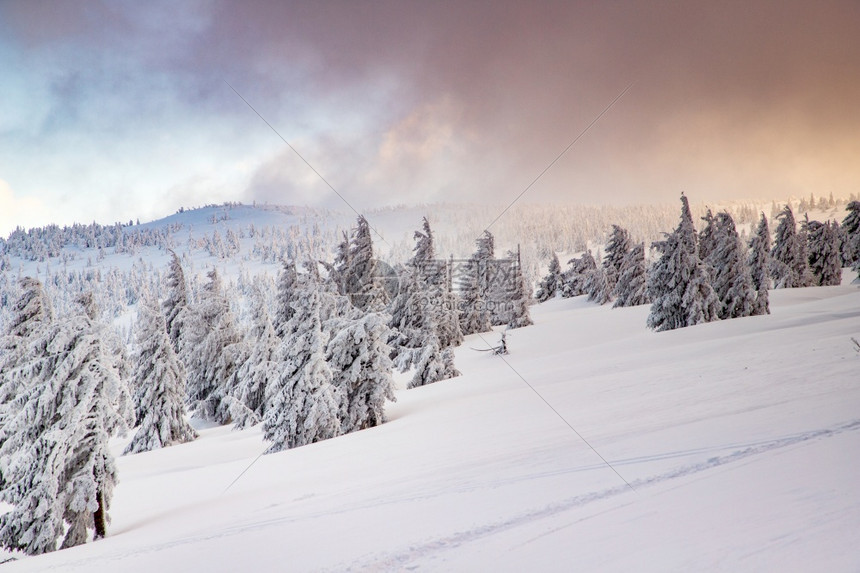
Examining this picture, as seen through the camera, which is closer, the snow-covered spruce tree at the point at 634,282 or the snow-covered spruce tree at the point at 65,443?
the snow-covered spruce tree at the point at 65,443

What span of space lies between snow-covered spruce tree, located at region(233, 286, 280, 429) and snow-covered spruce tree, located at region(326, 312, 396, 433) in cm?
1100

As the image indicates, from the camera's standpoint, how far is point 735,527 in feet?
14.8

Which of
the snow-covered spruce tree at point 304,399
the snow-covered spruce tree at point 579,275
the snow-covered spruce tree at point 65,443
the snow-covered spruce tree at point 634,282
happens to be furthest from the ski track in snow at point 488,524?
the snow-covered spruce tree at point 579,275

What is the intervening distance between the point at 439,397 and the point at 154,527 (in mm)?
12259

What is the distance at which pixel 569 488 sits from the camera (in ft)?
21.0

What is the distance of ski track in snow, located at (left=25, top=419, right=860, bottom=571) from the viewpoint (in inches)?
207

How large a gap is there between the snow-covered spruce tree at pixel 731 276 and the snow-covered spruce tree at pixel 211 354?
3806 centimetres

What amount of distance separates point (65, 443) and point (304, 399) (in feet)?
25.1

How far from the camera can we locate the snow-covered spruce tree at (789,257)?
183ft

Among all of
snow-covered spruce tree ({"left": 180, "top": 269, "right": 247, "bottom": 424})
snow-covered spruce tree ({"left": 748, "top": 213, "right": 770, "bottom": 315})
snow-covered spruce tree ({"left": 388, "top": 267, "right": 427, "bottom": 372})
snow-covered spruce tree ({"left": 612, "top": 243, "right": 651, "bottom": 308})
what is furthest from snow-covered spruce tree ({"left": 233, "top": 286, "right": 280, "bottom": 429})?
snow-covered spruce tree ({"left": 612, "top": 243, "right": 651, "bottom": 308})

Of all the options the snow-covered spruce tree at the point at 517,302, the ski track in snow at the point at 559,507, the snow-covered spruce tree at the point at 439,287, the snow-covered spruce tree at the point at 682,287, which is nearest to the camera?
the ski track in snow at the point at 559,507

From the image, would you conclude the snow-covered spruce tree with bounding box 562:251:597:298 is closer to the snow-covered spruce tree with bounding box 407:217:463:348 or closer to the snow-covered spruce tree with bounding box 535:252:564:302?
the snow-covered spruce tree with bounding box 535:252:564:302

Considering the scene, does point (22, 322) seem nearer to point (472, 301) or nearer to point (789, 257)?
point (472, 301)

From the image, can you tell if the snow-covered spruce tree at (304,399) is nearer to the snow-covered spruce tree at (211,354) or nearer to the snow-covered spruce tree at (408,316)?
the snow-covered spruce tree at (408,316)
